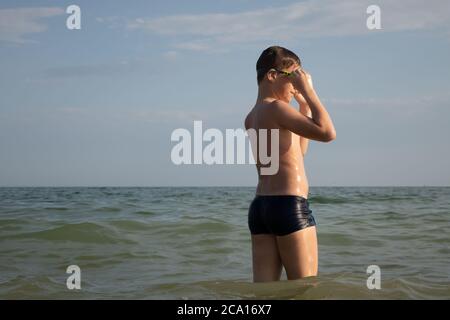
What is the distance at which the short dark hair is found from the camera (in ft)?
13.5

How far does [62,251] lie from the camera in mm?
8578

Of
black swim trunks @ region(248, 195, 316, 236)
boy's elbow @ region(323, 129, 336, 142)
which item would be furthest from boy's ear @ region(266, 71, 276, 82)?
black swim trunks @ region(248, 195, 316, 236)

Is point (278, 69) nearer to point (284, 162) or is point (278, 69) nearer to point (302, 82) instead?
point (302, 82)

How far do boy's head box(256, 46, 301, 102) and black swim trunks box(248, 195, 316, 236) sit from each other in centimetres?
78

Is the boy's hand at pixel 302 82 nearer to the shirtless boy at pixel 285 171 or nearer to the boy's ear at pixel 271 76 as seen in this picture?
the shirtless boy at pixel 285 171

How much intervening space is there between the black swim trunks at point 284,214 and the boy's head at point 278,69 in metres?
0.78

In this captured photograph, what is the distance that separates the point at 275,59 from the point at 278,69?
0.08 metres

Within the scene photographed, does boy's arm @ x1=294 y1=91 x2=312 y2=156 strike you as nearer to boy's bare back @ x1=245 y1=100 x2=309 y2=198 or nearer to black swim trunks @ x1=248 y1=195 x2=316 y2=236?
boy's bare back @ x1=245 y1=100 x2=309 y2=198

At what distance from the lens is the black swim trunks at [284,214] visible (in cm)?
399

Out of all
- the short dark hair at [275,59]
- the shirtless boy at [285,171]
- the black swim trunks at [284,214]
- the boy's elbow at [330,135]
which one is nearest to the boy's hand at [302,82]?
the shirtless boy at [285,171]

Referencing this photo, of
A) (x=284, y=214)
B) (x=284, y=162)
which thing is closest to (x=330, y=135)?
(x=284, y=162)
